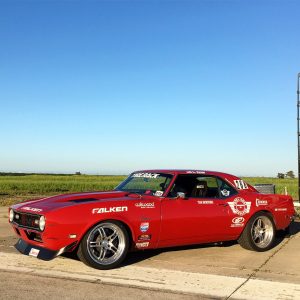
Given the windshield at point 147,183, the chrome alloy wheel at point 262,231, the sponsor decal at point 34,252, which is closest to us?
the sponsor decal at point 34,252

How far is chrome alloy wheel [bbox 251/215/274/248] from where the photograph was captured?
26.3 ft

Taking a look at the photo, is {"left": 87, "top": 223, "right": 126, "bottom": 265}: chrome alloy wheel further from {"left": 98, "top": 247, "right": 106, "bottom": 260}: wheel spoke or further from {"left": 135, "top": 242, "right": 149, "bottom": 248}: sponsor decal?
{"left": 135, "top": 242, "right": 149, "bottom": 248}: sponsor decal

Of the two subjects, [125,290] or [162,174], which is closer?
[125,290]

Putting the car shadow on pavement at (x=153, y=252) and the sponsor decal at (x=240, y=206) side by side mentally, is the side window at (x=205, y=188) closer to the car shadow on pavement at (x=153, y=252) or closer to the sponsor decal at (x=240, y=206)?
the sponsor decal at (x=240, y=206)

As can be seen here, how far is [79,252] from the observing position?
6164 millimetres

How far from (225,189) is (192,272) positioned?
85.0 inches

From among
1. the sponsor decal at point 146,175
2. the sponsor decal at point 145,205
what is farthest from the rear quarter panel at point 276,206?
the sponsor decal at point 145,205

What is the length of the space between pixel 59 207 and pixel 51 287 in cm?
117

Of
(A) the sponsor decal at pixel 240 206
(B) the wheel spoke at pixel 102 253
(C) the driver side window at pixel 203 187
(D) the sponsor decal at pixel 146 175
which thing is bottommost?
(B) the wheel spoke at pixel 102 253

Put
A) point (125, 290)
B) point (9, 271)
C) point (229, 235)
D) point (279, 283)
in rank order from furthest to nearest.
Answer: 1. point (229, 235)
2. point (9, 271)
3. point (279, 283)
4. point (125, 290)

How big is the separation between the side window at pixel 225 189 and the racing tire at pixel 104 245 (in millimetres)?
2167

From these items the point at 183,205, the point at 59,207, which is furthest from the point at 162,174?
the point at 59,207

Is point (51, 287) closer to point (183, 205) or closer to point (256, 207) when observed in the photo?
point (183, 205)

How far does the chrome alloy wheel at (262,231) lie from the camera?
315 inches
